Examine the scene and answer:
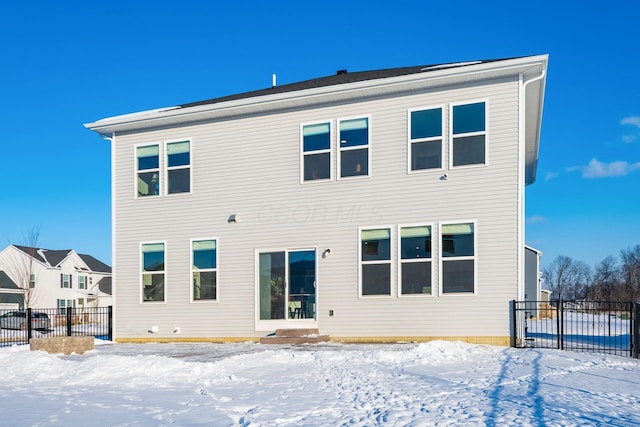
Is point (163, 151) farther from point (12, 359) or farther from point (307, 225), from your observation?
point (12, 359)

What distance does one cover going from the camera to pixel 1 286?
45.8m

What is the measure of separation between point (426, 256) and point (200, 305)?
5835mm

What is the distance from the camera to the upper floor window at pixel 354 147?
13031mm

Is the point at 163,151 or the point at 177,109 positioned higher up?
the point at 177,109

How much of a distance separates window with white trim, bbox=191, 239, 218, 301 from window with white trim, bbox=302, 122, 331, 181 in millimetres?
3051

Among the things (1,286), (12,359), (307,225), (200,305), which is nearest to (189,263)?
(200,305)

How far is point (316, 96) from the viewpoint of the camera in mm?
13117

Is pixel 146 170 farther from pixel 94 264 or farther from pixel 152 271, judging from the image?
pixel 94 264

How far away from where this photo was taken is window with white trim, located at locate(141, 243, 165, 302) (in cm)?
1477

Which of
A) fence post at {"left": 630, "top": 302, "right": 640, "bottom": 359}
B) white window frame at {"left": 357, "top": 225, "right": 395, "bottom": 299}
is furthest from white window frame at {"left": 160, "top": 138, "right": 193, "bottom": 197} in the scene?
fence post at {"left": 630, "top": 302, "right": 640, "bottom": 359}

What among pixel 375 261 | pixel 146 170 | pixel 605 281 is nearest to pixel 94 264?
pixel 146 170

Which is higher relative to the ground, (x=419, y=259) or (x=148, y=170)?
(x=148, y=170)

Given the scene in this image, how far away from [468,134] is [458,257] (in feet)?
8.72

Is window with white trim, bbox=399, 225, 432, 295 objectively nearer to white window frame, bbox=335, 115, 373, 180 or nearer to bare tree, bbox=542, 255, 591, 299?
white window frame, bbox=335, 115, 373, 180
